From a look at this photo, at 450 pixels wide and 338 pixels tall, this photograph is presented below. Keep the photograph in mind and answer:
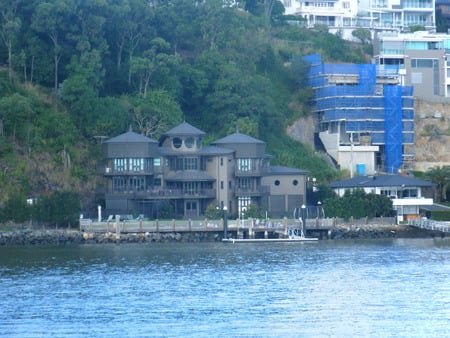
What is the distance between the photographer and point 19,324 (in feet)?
171

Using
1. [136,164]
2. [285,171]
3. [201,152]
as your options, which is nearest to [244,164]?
[201,152]

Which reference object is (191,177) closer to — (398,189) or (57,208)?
(57,208)

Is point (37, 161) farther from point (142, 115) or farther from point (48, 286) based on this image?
point (48, 286)

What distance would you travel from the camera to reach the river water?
51.5 metres

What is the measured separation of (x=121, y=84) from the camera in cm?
10244

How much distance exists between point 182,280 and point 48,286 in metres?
5.85

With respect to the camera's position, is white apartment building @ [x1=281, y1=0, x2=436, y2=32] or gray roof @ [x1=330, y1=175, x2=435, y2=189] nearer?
gray roof @ [x1=330, y1=175, x2=435, y2=189]

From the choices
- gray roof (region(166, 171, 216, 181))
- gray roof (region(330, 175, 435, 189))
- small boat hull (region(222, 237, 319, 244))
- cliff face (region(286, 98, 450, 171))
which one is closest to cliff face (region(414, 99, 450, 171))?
cliff face (region(286, 98, 450, 171))

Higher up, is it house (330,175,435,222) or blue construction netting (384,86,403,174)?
blue construction netting (384,86,403,174)

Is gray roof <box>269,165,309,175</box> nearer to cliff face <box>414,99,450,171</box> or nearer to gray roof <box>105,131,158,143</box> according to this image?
gray roof <box>105,131,158,143</box>

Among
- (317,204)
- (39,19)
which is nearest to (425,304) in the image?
(317,204)

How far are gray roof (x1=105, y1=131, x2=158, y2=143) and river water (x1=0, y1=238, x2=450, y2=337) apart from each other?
944cm

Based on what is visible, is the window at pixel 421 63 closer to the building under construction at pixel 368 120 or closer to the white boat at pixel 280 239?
the building under construction at pixel 368 120

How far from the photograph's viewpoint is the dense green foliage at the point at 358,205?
9006 centimetres
